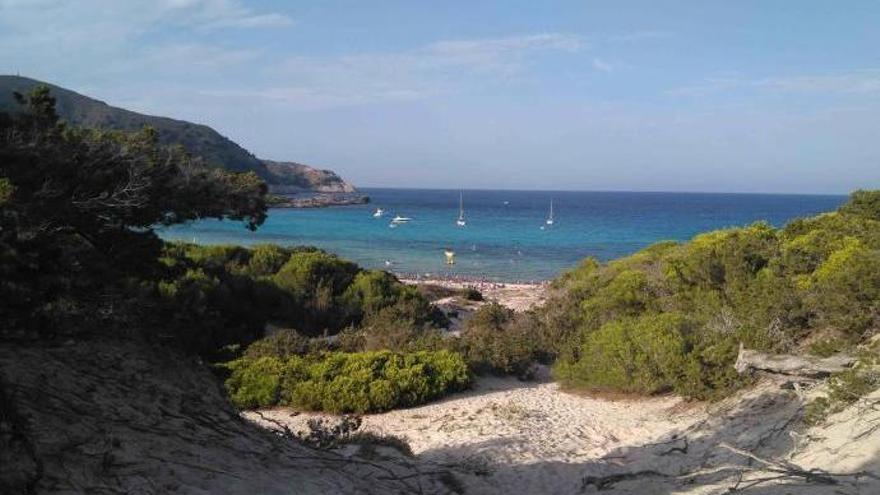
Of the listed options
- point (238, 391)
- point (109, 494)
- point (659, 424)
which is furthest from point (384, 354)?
point (109, 494)

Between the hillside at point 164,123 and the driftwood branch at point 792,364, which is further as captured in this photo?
the hillside at point 164,123

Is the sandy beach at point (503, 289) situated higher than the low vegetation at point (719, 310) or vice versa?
the low vegetation at point (719, 310)

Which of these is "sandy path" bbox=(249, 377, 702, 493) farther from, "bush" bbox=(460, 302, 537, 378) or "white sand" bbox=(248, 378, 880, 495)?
"bush" bbox=(460, 302, 537, 378)

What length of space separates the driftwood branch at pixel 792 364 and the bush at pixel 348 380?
499 centimetres

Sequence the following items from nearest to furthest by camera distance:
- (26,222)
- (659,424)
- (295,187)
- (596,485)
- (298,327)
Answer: (26,222) → (596,485) → (659,424) → (298,327) → (295,187)

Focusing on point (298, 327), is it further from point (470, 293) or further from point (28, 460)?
point (28, 460)

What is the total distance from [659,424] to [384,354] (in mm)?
5063

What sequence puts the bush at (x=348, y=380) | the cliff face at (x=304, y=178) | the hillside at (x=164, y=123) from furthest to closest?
1. the cliff face at (x=304, y=178)
2. the hillside at (x=164, y=123)
3. the bush at (x=348, y=380)

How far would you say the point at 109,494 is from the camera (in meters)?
4.49

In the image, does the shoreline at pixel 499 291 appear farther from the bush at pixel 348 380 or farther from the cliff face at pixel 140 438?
the cliff face at pixel 140 438

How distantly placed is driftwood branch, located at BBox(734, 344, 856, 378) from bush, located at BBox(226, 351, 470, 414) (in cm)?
499

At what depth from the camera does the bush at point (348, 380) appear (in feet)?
39.8

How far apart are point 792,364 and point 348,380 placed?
22.3ft

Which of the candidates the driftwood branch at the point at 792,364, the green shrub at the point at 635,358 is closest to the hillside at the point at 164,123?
the green shrub at the point at 635,358
